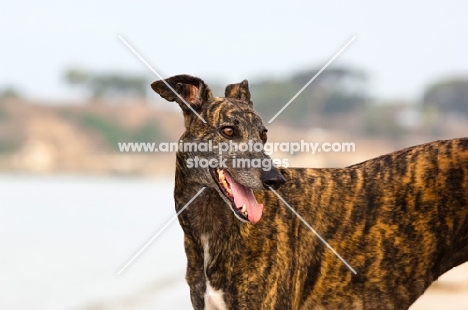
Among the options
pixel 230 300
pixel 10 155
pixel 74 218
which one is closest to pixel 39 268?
pixel 74 218

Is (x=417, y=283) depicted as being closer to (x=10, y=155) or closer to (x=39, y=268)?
(x=39, y=268)

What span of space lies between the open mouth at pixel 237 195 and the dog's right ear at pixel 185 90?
53cm

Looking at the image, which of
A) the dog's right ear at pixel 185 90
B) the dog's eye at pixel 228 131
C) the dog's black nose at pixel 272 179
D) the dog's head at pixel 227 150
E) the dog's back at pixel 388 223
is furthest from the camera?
the dog's back at pixel 388 223

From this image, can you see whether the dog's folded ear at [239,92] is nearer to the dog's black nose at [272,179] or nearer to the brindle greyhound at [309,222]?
the brindle greyhound at [309,222]

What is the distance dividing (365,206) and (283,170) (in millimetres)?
669

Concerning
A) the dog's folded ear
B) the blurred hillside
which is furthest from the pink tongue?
the blurred hillside

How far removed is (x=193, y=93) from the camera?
640 cm

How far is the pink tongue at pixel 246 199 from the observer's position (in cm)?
598

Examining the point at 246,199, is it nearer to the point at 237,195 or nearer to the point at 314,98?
the point at 237,195

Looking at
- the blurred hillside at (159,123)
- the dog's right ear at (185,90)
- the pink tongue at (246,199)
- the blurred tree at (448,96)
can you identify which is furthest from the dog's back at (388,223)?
the blurred tree at (448,96)

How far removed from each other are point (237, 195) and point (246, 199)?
0.07 meters

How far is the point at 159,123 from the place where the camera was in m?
60.5

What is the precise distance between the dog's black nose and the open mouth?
21cm

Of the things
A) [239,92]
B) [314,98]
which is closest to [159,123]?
[314,98]
